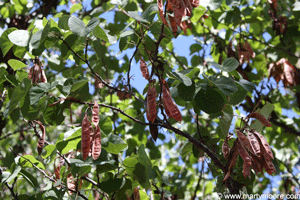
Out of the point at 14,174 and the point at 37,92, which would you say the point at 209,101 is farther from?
the point at 14,174

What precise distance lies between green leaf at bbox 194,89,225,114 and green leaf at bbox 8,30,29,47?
0.83 metres

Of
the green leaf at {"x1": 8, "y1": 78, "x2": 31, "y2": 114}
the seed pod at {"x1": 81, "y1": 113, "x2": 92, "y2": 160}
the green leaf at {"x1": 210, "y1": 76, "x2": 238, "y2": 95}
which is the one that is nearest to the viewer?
the seed pod at {"x1": 81, "y1": 113, "x2": 92, "y2": 160}

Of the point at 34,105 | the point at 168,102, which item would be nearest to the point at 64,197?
the point at 34,105

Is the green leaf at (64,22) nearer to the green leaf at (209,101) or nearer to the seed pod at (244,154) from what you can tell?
the green leaf at (209,101)

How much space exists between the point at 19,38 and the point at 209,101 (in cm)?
92

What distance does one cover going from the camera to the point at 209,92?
53.3 inches

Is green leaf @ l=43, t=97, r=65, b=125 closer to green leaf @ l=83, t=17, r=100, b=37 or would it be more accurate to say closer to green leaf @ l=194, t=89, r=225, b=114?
green leaf @ l=83, t=17, r=100, b=37

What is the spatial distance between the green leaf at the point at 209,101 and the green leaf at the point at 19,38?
0.83 metres

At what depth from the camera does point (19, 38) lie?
1.46 meters

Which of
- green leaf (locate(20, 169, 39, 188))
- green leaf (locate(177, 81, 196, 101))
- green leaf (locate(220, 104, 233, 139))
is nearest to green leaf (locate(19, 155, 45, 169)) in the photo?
green leaf (locate(20, 169, 39, 188))

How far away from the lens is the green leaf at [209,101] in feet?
4.38

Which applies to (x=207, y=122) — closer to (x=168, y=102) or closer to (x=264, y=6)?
(x=264, y=6)

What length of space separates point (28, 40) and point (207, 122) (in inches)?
77.4

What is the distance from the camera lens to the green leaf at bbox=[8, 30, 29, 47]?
4.72 ft
